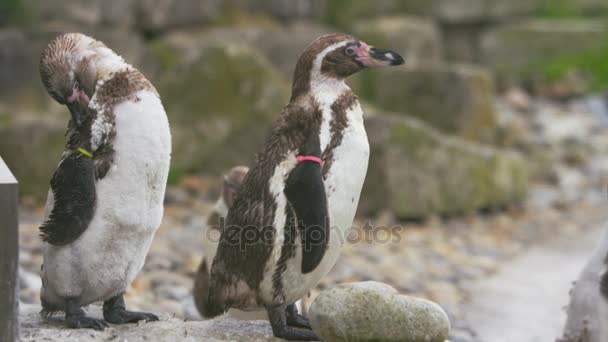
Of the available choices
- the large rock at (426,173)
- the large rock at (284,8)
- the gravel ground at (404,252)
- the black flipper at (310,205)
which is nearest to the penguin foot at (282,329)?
the black flipper at (310,205)

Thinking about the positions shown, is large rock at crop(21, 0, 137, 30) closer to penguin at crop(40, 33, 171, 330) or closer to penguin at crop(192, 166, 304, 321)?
penguin at crop(192, 166, 304, 321)

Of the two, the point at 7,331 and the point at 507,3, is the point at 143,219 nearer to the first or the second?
the point at 7,331

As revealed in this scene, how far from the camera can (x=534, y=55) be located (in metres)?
15.0

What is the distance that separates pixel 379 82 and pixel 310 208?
30.0 ft

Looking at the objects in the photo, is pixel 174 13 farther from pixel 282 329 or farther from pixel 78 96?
pixel 282 329

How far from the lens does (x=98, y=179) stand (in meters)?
3.73

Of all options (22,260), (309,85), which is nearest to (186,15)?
(22,260)

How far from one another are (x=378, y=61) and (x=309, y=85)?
28 centimetres

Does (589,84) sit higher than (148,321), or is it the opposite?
(589,84)

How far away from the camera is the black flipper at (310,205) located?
3.56 meters

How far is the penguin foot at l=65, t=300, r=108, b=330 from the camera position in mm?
3730

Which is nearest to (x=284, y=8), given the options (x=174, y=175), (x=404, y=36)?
(x=404, y=36)

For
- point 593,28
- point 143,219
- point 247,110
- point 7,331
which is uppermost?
point 593,28

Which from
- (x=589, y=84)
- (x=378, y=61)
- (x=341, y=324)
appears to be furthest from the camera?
(x=589, y=84)
